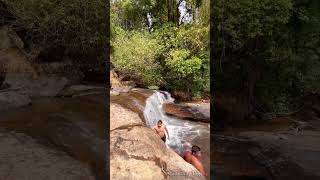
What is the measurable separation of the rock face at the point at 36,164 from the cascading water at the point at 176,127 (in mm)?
4510

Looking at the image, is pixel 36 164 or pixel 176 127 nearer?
pixel 36 164

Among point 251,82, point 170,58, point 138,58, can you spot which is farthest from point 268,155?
point 138,58

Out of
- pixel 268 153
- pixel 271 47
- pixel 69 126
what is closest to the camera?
pixel 69 126

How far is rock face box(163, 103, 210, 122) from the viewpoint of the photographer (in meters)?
13.0

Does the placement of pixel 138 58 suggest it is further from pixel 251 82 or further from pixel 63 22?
pixel 251 82

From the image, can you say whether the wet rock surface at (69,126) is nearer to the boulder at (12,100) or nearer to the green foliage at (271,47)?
the boulder at (12,100)

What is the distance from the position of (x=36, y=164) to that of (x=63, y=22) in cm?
938

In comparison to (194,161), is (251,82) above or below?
above

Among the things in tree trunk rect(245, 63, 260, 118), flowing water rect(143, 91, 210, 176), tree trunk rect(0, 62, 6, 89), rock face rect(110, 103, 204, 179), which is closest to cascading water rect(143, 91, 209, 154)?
flowing water rect(143, 91, 210, 176)

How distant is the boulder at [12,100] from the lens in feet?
32.8

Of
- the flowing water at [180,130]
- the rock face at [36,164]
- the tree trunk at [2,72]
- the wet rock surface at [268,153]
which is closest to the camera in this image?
the rock face at [36,164]

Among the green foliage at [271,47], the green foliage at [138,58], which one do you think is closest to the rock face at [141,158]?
the green foliage at [271,47]

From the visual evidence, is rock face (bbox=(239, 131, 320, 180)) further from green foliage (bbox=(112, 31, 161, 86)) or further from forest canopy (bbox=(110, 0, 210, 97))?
green foliage (bbox=(112, 31, 161, 86))

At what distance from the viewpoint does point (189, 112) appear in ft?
43.4
